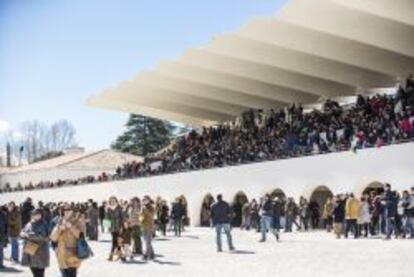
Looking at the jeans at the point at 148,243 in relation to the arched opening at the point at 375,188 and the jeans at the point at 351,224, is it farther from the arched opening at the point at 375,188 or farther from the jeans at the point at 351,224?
the arched opening at the point at 375,188

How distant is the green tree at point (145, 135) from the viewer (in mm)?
111438

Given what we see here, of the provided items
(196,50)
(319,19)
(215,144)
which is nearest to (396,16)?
(319,19)

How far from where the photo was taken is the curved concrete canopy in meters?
35.8

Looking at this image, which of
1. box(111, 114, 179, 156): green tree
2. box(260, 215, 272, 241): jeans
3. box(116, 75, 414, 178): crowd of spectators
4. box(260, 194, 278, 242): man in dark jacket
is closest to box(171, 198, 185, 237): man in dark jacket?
box(116, 75, 414, 178): crowd of spectators

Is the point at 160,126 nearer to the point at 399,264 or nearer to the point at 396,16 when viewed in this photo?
the point at 396,16

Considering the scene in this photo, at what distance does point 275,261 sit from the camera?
18047mm

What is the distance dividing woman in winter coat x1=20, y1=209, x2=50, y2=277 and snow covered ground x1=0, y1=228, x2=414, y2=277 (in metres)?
3.93

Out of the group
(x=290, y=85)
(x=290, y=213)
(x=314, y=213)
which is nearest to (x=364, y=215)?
(x=290, y=213)

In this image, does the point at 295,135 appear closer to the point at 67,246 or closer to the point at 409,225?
the point at 409,225

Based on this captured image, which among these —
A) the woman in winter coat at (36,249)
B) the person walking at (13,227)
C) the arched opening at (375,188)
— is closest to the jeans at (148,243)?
the person walking at (13,227)

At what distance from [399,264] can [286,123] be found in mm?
24972

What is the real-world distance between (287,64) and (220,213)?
22985 millimetres

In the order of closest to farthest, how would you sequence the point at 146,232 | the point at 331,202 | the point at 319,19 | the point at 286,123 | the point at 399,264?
the point at 399,264 → the point at 146,232 → the point at 331,202 → the point at 319,19 → the point at 286,123

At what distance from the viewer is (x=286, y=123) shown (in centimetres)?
4094
